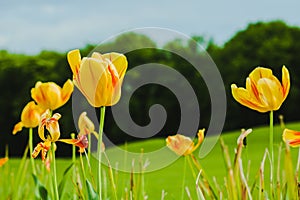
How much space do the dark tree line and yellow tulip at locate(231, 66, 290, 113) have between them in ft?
32.0

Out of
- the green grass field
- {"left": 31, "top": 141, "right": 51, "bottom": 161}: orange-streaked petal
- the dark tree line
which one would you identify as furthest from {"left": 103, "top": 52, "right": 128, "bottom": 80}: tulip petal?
the dark tree line

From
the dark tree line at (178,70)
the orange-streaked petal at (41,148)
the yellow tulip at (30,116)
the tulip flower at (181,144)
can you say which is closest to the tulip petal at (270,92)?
the tulip flower at (181,144)

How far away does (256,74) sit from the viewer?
0.68 meters

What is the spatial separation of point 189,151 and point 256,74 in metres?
0.18

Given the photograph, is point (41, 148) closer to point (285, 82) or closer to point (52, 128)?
point (52, 128)

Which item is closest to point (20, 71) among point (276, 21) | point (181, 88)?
point (181, 88)

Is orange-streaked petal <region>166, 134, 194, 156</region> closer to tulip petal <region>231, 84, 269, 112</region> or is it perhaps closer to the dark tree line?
tulip petal <region>231, 84, 269, 112</region>

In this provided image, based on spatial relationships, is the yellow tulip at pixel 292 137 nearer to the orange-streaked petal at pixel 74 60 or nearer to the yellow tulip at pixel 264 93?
the yellow tulip at pixel 264 93

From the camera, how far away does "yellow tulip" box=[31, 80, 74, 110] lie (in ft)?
2.85

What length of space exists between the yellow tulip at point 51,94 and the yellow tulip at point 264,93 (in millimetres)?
347

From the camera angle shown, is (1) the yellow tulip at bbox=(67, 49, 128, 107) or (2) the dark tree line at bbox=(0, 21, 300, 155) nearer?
(1) the yellow tulip at bbox=(67, 49, 128, 107)

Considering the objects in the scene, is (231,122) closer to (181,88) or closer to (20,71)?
(181,88)

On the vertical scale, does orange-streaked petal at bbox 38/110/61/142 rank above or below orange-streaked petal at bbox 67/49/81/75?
below

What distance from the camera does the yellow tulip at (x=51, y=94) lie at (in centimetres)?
87
